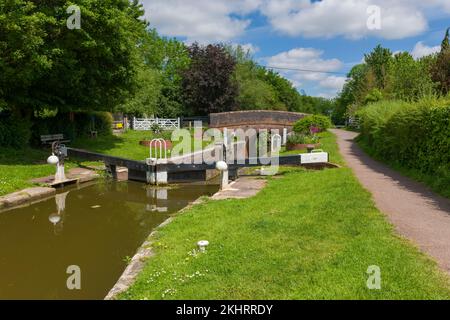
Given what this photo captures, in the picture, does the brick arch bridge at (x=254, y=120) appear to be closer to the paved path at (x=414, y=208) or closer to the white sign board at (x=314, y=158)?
the white sign board at (x=314, y=158)

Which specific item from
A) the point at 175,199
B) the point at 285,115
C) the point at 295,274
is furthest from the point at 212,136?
the point at 295,274

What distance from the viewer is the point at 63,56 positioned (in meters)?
14.4

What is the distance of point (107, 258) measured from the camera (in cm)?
602

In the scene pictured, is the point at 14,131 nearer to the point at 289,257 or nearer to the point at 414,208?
the point at 289,257

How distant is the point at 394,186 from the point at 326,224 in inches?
145

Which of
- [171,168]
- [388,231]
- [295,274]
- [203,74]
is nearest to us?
[295,274]

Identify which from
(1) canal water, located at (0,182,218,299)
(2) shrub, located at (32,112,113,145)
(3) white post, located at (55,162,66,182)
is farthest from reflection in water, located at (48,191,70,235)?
(2) shrub, located at (32,112,113,145)

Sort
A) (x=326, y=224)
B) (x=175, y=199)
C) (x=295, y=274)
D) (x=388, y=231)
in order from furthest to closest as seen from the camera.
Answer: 1. (x=175, y=199)
2. (x=326, y=224)
3. (x=388, y=231)
4. (x=295, y=274)

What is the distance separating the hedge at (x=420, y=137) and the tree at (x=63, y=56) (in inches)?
425

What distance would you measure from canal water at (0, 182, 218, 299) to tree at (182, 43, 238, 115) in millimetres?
24369

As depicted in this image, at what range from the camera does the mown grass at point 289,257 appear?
383cm

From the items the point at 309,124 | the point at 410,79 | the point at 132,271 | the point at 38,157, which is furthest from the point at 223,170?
the point at 410,79

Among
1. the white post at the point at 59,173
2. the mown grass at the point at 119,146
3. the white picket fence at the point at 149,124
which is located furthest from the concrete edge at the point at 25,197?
the white picket fence at the point at 149,124
